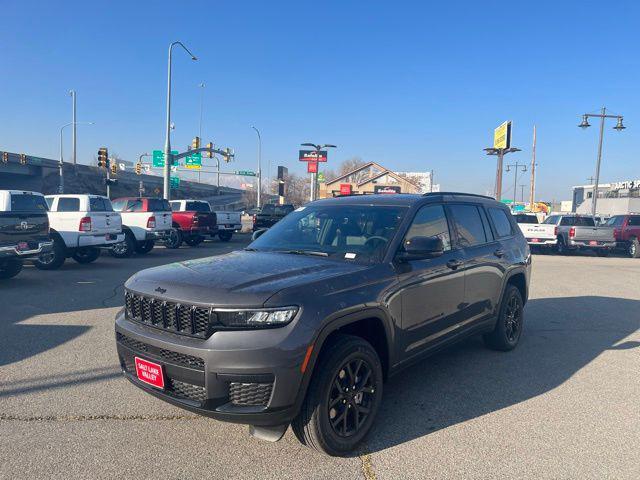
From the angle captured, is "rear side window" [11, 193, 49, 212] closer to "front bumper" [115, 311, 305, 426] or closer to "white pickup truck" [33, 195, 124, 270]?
"white pickup truck" [33, 195, 124, 270]

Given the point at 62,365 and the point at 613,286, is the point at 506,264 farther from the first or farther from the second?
the point at 613,286

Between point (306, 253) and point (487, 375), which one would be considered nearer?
point (306, 253)

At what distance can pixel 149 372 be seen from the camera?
3.22m

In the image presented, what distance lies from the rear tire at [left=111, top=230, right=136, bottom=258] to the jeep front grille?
12752 millimetres

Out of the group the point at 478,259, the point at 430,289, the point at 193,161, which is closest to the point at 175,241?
the point at 478,259

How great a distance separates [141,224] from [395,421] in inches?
544

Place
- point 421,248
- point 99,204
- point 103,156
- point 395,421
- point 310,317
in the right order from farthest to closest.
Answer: point 103,156, point 99,204, point 395,421, point 421,248, point 310,317

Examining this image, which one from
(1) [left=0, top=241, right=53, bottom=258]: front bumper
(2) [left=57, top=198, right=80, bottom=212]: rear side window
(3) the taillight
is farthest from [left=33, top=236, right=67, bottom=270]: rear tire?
(1) [left=0, top=241, right=53, bottom=258]: front bumper

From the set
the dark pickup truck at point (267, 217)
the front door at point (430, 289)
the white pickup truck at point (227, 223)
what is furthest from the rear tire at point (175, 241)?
the front door at point (430, 289)

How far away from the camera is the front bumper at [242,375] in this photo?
9.29 feet

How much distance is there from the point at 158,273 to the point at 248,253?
897mm

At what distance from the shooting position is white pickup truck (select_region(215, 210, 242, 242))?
73.9 ft

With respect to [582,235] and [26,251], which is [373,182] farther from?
[26,251]

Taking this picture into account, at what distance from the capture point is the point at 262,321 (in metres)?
2.90
